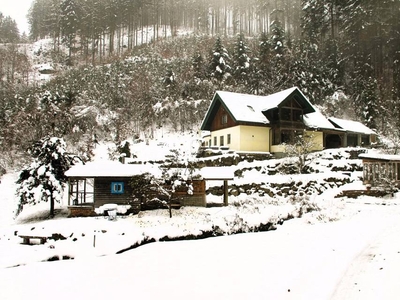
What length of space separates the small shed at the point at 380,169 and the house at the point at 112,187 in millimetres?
12118

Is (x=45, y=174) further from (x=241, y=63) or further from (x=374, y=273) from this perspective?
(x=241, y=63)

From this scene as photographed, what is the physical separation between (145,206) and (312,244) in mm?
Result: 13465

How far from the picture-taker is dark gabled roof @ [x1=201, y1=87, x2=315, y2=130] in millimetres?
32438

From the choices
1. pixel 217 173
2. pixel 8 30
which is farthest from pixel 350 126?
pixel 8 30

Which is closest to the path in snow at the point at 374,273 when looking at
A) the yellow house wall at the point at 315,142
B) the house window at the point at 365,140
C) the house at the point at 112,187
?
the house at the point at 112,187

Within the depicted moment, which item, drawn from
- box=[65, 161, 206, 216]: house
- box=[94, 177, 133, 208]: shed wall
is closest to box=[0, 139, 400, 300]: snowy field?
box=[65, 161, 206, 216]: house

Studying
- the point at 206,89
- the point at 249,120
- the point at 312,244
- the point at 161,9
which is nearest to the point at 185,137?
the point at 206,89

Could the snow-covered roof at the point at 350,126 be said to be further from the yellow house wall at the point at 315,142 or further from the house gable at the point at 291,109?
the house gable at the point at 291,109

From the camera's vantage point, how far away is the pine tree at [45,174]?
20.2 meters

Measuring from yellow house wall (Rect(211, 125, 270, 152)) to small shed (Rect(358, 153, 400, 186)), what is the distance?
12.8 m

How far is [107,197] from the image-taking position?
68.6ft

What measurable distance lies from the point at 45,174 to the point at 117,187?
5.12 m

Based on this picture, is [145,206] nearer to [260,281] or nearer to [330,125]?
[260,281]

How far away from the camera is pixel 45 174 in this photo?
2062 centimetres
